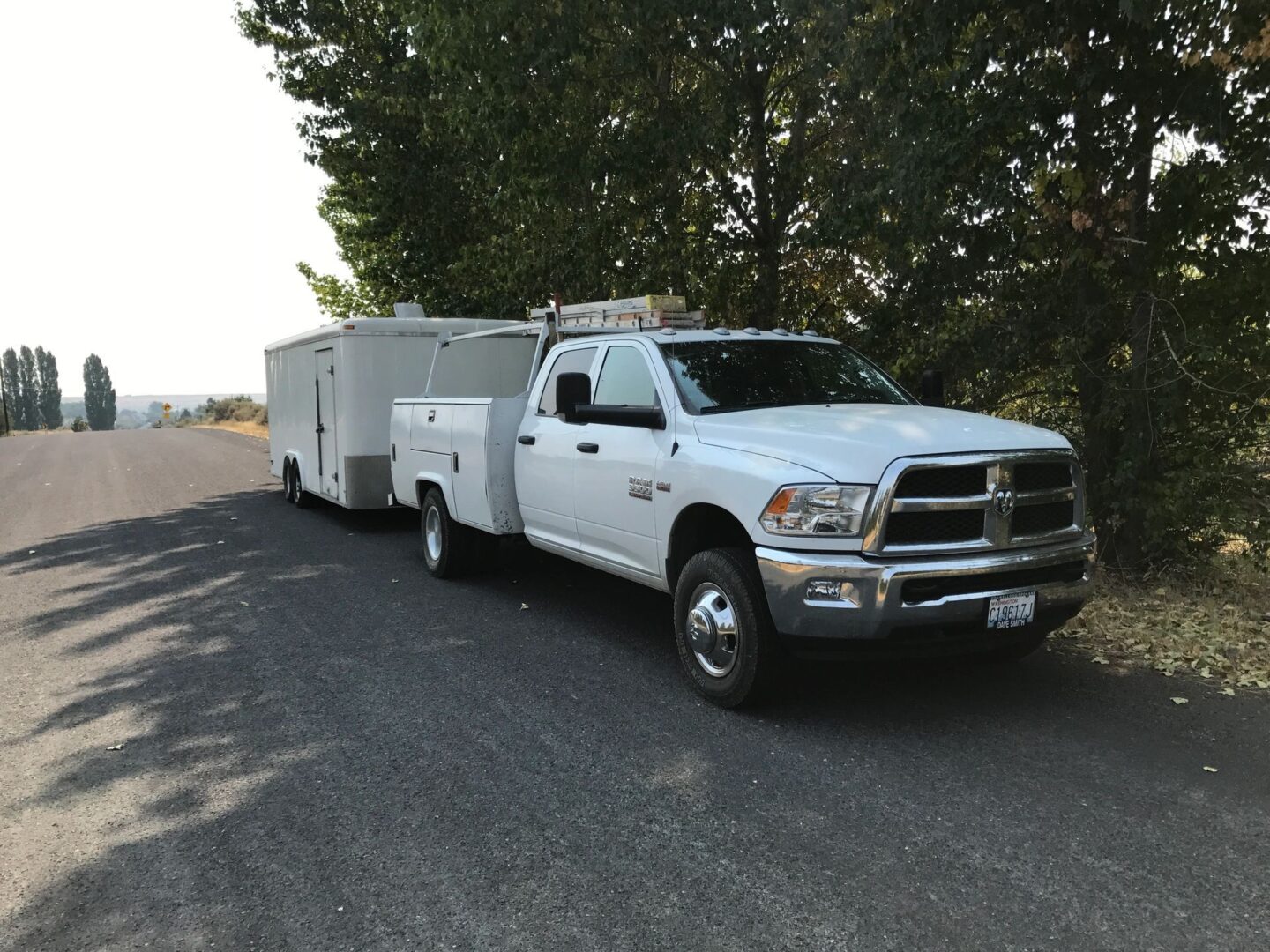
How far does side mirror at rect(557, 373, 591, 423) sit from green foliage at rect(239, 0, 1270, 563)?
3.37 m

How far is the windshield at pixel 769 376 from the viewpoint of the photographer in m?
5.88

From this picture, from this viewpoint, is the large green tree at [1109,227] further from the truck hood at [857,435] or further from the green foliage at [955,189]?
the truck hood at [857,435]

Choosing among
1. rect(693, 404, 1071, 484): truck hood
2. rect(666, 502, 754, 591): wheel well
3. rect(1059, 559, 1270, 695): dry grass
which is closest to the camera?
rect(693, 404, 1071, 484): truck hood

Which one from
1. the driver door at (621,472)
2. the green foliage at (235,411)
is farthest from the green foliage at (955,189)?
the green foliage at (235,411)

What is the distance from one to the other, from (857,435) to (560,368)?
2985 millimetres

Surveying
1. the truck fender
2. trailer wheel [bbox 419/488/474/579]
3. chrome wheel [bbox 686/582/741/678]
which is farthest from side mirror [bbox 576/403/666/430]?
trailer wheel [bbox 419/488/474/579]

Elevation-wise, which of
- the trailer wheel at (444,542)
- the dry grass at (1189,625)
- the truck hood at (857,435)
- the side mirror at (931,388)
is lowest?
the dry grass at (1189,625)

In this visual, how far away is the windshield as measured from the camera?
5875mm

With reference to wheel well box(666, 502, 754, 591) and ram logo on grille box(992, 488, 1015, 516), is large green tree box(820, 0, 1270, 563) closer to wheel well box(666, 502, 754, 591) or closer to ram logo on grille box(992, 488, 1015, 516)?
ram logo on grille box(992, 488, 1015, 516)

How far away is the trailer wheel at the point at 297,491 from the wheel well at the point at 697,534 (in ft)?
30.8

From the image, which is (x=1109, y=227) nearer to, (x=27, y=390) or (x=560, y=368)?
(x=560, y=368)

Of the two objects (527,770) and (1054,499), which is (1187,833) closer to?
(1054,499)

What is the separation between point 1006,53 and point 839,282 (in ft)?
16.0

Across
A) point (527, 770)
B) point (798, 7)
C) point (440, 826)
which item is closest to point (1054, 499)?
point (527, 770)
